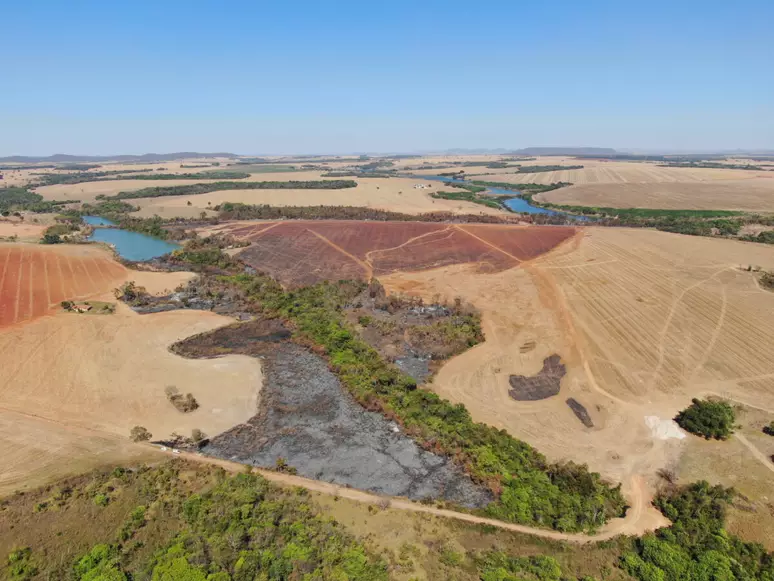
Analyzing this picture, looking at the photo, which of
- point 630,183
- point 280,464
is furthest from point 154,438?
point 630,183

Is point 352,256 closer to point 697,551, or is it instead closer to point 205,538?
point 205,538

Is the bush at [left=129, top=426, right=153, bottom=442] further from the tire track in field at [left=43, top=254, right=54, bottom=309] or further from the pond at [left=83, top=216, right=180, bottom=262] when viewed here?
the pond at [left=83, top=216, right=180, bottom=262]

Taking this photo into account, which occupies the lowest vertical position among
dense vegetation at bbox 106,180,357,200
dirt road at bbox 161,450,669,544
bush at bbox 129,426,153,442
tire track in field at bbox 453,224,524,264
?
dirt road at bbox 161,450,669,544

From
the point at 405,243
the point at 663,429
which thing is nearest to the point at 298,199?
the point at 405,243

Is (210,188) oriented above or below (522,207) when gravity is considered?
above

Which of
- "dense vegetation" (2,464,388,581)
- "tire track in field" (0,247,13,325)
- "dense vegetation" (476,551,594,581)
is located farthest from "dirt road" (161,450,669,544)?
"tire track in field" (0,247,13,325)
